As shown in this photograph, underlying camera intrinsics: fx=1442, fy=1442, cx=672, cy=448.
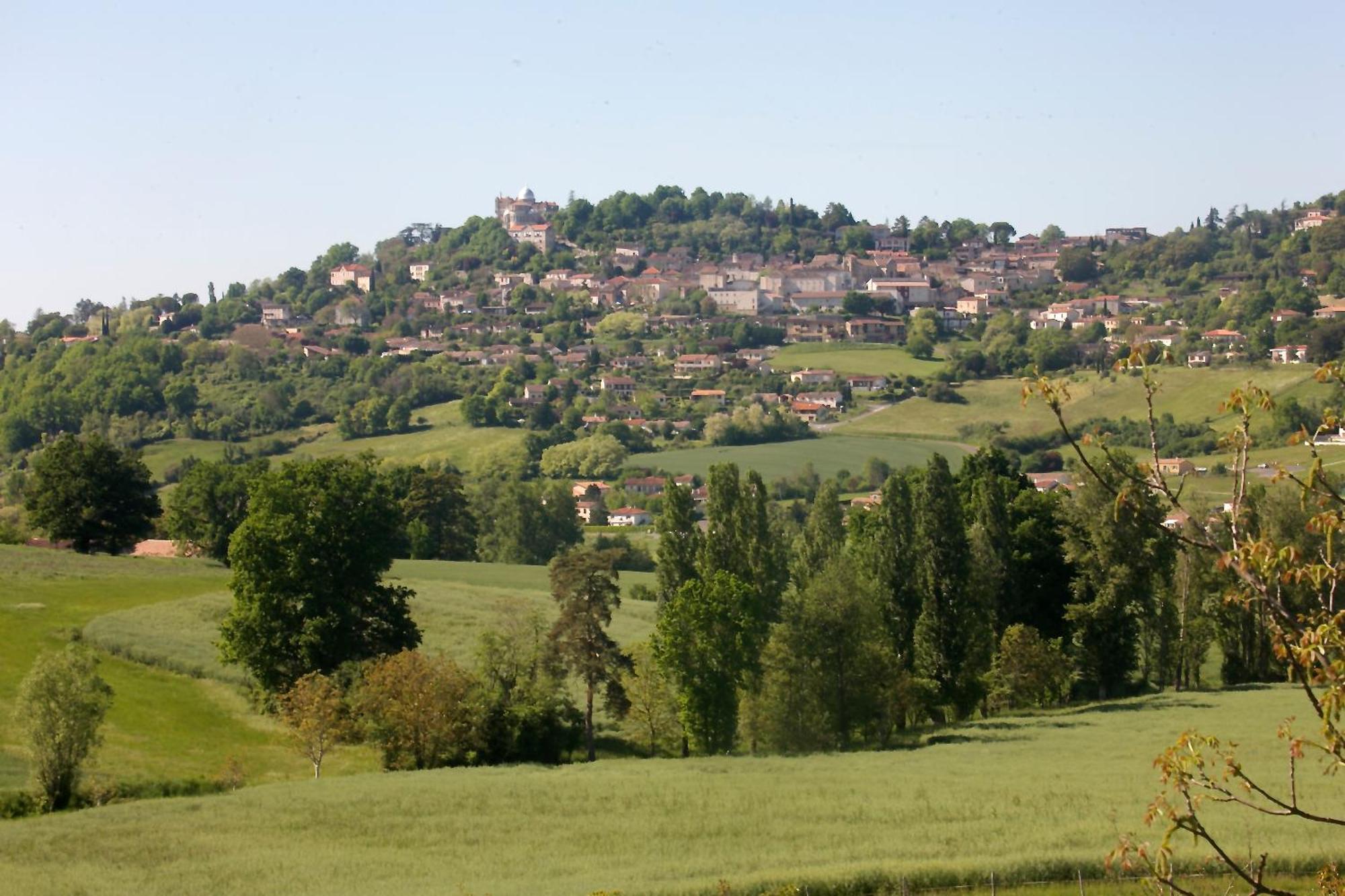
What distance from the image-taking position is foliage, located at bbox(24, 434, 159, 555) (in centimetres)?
5500

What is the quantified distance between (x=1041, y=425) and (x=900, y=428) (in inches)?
547

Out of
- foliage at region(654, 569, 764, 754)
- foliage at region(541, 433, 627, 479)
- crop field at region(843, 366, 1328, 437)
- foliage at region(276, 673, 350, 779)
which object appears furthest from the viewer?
foliage at region(541, 433, 627, 479)

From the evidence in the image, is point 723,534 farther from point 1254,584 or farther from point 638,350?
point 638,350

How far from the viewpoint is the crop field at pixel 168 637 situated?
3012cm

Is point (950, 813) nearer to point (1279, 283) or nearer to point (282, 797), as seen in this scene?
point (282, 797)

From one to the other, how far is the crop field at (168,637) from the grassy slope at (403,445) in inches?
2156

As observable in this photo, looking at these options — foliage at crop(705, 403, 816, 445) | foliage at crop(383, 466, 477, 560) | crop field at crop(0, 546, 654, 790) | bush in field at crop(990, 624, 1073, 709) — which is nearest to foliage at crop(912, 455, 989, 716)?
bush in field at crop(990, 624, 1073, 709)

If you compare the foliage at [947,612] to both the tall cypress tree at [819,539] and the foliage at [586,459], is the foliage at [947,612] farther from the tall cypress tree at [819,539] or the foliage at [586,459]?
the foliage at [586,459]

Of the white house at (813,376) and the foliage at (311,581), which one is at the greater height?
the white house at (813,376)

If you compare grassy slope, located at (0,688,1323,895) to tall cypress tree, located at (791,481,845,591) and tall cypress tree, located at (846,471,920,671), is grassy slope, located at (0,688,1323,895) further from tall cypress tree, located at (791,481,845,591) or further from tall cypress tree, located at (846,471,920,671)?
tall cypress tree, located at (791,481,845,591)

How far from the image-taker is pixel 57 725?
25.5 metres

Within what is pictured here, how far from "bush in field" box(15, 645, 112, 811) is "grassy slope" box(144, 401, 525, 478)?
7997 cm

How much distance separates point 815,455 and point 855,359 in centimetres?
4214

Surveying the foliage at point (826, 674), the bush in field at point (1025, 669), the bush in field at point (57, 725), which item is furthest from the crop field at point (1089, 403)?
the bush in field at point (57, 725)
